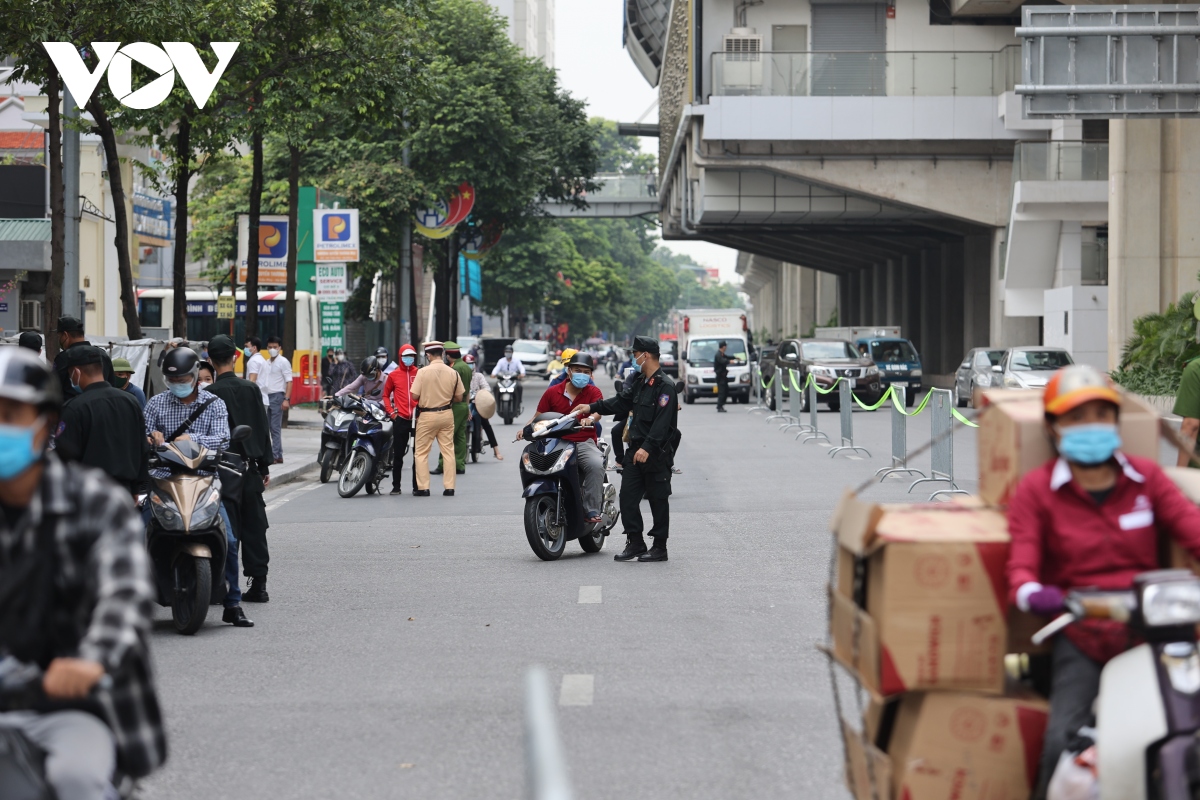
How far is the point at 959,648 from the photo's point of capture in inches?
170

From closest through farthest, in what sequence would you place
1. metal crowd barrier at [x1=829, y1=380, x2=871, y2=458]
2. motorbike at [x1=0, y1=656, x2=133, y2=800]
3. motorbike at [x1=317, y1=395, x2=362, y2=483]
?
motorbike at [x1=0, y1=656, x2=133, y2=800] → motorbike at [x1=317, y1=395, x2=362, y2=483] → metal crowd barrier at [x1=829, y1=380, x2=871, y2=458]

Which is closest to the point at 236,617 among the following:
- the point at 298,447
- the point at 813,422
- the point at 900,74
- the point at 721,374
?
the point at 298,447

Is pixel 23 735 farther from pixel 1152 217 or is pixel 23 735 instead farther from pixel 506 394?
pixel 1152 217

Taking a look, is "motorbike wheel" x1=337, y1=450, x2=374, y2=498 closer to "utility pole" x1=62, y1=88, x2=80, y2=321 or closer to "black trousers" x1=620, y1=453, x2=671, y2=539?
"utility pole" x1=62, y1=88, x2=80, y2=321

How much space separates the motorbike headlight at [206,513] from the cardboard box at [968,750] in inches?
208

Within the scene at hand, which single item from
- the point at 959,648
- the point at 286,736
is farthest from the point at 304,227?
the point at 959,648

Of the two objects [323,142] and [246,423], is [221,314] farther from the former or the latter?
[246,423]

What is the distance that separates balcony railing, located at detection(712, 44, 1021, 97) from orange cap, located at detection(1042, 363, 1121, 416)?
38.7 m

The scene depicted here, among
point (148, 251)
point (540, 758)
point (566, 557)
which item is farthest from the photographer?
point (148, 251)

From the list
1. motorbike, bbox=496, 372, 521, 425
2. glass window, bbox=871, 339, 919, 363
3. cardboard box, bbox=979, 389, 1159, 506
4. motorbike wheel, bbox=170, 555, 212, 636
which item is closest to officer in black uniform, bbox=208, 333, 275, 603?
motorbike wheel, bbox=170, 555, 212, 636

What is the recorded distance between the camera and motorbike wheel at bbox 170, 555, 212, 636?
28.8 feet

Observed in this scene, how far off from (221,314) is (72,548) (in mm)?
28931

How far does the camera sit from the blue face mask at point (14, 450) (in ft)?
11.4

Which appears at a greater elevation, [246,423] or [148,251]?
[148,251]
